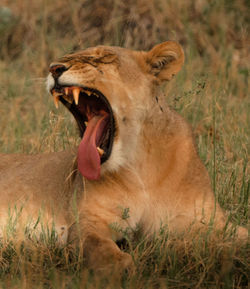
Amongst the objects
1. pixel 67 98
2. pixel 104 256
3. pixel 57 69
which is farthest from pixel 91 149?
pixel 104 256

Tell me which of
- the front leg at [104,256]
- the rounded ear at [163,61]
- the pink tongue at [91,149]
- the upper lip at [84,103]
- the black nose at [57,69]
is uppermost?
Result: the rounded ear at [163,61]

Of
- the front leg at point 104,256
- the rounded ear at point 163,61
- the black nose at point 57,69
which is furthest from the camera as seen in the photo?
the rounded ear at point 163,61

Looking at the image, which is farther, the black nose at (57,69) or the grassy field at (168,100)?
the black nose at (57,69)

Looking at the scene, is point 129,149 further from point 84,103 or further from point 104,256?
point 104,256

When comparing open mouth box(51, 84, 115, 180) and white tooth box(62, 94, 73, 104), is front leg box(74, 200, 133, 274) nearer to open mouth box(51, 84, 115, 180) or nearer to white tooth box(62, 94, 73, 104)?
open mouth box(51, 84, 115, 180)

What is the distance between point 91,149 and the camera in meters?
3.05

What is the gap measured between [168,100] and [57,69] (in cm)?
214

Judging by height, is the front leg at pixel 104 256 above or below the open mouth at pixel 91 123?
below

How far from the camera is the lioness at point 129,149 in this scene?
9.95ft

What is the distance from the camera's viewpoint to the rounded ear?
10.4 feet

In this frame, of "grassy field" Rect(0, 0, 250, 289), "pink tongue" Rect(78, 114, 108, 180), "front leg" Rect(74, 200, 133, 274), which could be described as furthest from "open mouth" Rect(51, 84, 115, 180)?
"grassy field" Rect(0, 0, 250, 289)

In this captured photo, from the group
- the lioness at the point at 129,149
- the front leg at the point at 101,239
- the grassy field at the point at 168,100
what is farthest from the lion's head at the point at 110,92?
the grassy field at the point at 168,100

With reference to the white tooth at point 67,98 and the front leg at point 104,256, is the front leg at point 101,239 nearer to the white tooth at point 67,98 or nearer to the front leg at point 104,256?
the front leg at point 104,256

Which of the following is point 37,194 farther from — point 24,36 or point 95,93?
point 24,36
